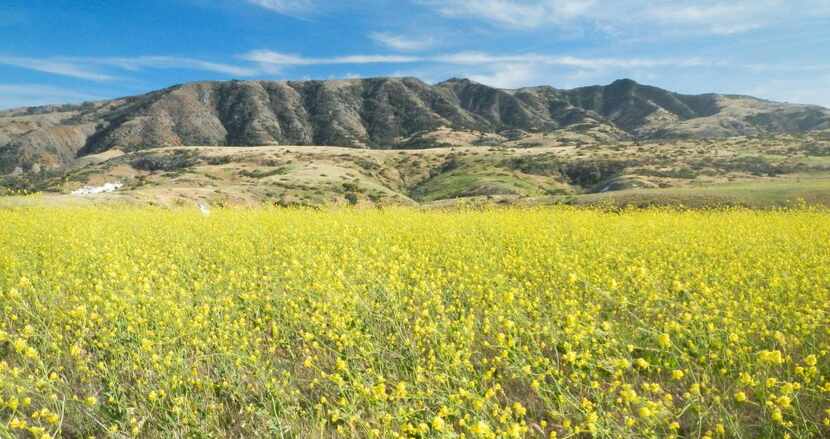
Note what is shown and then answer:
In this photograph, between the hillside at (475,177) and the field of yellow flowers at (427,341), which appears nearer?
the field of yellow flowers at (427,341)

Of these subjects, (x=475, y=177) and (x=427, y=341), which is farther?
(x=475, y=177)

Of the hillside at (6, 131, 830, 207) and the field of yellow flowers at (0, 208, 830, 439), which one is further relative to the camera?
the hillside at (6, 131, 830, 207)

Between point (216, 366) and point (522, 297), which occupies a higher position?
point (522, 297)

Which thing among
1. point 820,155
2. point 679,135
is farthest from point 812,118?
point 820,155

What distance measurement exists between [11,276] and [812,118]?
9162 inches

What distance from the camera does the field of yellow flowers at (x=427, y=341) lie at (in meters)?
3.63

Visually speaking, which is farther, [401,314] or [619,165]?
[619,165]

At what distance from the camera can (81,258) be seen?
28.4 ft

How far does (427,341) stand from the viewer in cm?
499

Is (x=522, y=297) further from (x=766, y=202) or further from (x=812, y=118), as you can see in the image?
(x=812, y=118)

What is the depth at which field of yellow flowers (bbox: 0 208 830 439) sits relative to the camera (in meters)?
3.63

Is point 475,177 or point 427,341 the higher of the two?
point 427,341

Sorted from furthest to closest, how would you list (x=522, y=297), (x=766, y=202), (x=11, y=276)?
(x=766, y=202) < (x=11, y=276) < (x=522, y=297)

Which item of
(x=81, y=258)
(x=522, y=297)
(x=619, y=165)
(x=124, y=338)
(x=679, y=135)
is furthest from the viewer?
(x=679, y=135)
